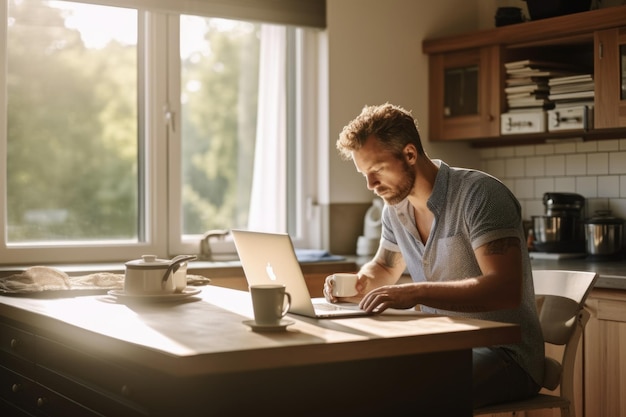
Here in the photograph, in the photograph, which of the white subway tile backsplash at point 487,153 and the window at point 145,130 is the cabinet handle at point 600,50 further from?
the window at point 145,130

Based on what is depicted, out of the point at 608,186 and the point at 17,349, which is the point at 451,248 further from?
the point at 608,186

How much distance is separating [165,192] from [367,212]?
3.62 feet

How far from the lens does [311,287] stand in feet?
13.8

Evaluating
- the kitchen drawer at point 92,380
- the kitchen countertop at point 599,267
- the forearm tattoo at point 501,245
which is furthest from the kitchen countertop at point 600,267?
the kitchen drawer at point 92,380

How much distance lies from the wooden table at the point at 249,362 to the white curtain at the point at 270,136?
7.16 ft

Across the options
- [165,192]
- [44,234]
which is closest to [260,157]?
[165,192]

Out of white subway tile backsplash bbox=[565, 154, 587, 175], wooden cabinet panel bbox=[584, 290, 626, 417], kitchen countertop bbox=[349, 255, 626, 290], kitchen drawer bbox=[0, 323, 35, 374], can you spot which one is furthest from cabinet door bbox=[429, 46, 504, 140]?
kitchen drawer bbox=[0, 323, 35, 374]

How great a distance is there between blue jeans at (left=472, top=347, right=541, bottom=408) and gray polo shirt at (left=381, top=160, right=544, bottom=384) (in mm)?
32

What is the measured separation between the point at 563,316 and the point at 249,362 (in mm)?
1323

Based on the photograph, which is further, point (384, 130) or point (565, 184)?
point (565, 184)

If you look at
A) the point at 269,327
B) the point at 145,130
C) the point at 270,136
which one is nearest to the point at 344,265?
the point at 270,136

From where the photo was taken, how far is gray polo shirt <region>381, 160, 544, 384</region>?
2529 mm

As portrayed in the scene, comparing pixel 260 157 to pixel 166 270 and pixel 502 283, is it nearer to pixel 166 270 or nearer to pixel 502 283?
pixel 166 270

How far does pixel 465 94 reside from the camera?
4.67m
